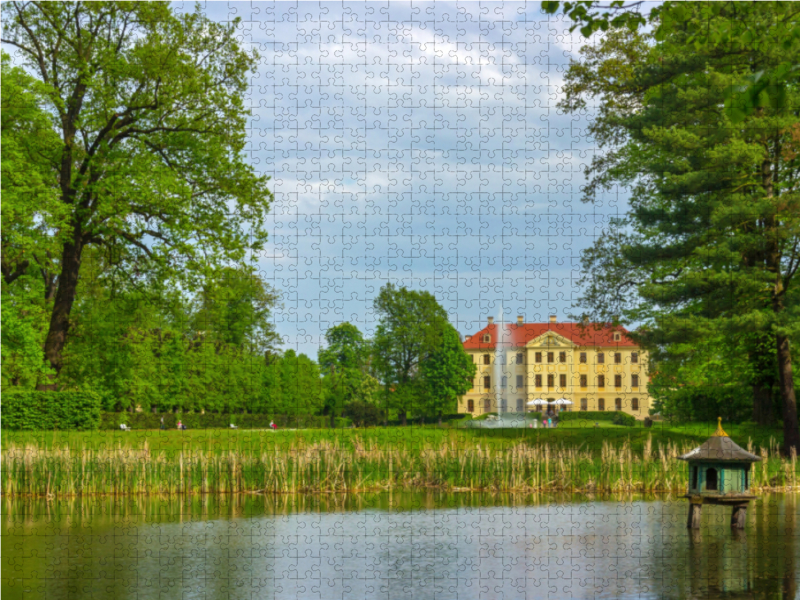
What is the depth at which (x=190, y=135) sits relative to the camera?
29484mm

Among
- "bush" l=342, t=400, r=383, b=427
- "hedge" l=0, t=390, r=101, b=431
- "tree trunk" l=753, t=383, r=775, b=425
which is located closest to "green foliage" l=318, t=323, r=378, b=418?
"bush" l=342, t=400, r=383, b=427

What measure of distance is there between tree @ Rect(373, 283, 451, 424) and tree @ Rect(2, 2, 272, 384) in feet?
24.5

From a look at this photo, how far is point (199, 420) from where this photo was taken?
135ft

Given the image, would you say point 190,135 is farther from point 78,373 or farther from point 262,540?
point 262,540

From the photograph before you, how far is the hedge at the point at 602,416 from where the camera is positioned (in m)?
21.2

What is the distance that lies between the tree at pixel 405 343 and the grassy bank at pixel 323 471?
57.7 inches

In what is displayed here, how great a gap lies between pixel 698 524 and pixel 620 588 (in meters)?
4.21

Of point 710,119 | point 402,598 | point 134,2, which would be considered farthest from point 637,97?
point 402,598

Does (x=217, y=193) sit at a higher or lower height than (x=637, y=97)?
lower

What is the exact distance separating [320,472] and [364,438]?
234 centimetres

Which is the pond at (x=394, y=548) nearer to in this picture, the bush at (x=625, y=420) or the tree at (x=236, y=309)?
the bush at (x=625, y=420)

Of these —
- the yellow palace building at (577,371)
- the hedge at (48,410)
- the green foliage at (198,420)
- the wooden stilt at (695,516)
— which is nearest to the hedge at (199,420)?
the green foliage at (198,420)

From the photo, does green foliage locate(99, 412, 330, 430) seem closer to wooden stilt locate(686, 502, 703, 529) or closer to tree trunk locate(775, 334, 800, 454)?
tree trunk locate(775, 334, 800, 454)

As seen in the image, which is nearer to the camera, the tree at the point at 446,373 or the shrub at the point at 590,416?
the tree at the point at 446,373
